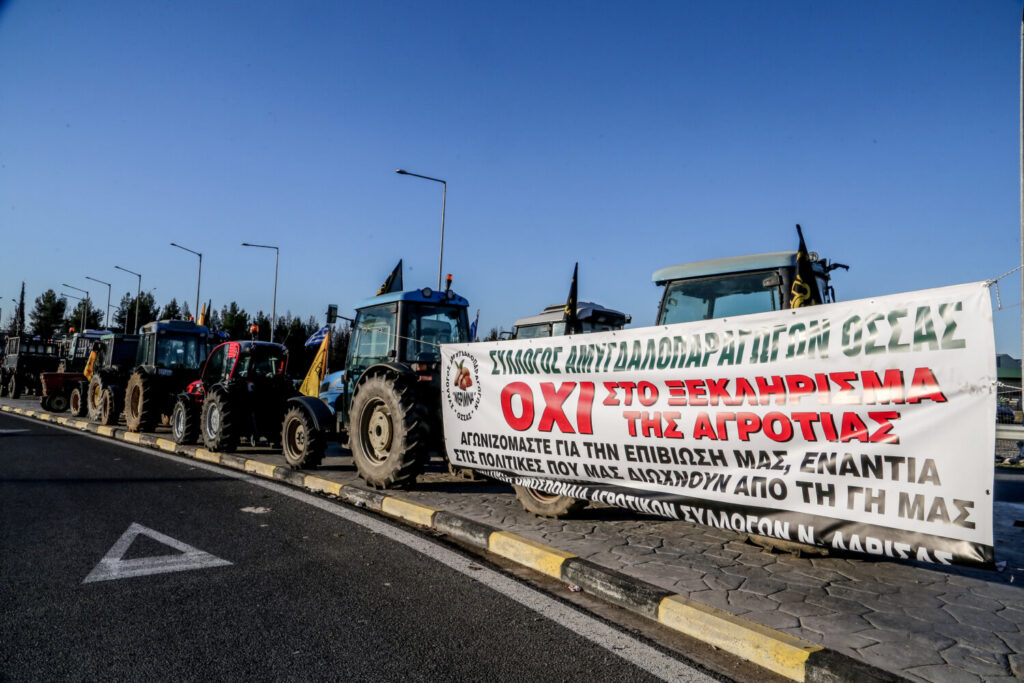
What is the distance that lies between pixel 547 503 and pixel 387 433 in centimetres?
247

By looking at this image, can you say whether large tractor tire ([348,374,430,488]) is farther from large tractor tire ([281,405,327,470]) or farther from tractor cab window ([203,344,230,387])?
tractor cab window ([203,344,230,387])

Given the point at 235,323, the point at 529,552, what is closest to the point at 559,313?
the point at 529,552

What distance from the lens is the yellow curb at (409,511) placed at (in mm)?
6016

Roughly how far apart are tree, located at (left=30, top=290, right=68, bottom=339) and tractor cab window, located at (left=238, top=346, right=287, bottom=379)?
202 ft

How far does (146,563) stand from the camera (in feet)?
14.9

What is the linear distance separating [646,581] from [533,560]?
968 mm

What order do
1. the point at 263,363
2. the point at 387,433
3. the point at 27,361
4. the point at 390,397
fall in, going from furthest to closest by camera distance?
the point at 27,361 < the point at 263,363 < the point at 387,433 < the point at 390,397

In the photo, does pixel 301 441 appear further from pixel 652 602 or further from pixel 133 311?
pixel 133 311

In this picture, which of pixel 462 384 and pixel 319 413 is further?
pixel 319 413

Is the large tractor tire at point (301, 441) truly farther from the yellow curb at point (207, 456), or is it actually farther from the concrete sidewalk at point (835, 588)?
the concrete sidewalk at point (835, 588)

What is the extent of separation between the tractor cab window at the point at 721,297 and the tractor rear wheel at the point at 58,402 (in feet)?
74.1

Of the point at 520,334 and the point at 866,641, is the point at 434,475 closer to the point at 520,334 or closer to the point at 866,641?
the point at 866,641

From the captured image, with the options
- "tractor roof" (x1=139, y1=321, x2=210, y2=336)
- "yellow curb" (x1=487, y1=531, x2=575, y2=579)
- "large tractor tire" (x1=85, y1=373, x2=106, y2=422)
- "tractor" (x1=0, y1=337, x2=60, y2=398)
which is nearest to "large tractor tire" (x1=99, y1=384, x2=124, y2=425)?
"large tractor tire" (x1=85, y1=373, x2=106, y2=422)

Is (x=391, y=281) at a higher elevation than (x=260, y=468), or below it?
higher
